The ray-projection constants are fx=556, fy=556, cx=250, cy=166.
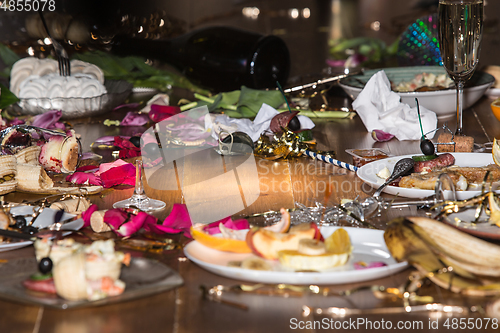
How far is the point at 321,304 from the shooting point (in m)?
0.49

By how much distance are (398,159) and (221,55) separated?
809 mm

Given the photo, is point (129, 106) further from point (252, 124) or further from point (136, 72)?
point (252, 124)

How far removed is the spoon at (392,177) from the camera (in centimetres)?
71

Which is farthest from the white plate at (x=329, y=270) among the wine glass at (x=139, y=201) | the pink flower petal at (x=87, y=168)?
the pink flower petal at (x=87, y=168)

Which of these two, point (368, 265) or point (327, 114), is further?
point (327, 114)

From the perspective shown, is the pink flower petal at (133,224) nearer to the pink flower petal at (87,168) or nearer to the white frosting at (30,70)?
the pink flower petal at (87,168)

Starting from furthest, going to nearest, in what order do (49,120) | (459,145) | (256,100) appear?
(256,100) < (49,120) < (459,145)

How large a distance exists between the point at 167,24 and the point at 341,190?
3.40 feet

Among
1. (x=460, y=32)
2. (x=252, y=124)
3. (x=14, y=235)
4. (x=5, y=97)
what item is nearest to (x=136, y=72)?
(x=5, y=97)

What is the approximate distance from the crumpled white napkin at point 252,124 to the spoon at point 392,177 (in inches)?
15.0

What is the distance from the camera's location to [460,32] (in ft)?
3.13

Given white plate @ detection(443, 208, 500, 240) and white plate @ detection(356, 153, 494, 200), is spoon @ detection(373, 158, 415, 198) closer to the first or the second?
white plate @ detection(356, 153, 494, 200)

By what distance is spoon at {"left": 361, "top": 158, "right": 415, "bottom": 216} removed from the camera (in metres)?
0.71

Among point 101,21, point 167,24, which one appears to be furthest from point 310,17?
point 101,21
